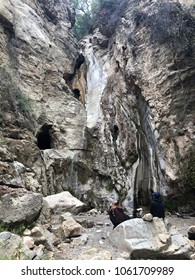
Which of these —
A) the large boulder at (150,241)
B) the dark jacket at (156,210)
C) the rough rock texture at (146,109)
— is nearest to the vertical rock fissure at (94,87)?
the rough rock texture at (146,109)

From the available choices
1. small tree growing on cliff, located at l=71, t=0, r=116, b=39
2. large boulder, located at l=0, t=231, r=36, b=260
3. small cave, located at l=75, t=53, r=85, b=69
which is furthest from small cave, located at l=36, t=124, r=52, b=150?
small tree growing on cliff, located at l=71, t=0, r=116, b=39

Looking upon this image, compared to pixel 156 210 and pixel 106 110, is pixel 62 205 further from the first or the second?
pixel 106 110

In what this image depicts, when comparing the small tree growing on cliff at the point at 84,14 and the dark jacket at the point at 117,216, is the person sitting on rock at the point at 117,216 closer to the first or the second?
the dark jacket at the point at 117,216

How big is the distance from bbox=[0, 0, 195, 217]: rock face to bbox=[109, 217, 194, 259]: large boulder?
3.85 metres

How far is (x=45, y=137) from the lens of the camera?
17250 millimetres

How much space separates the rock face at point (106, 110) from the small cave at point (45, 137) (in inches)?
2.5

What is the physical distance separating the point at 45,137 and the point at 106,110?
4078 millimetres

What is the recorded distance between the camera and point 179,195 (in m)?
12.4

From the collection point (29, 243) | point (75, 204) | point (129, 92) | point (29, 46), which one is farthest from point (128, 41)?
point (29, 243)

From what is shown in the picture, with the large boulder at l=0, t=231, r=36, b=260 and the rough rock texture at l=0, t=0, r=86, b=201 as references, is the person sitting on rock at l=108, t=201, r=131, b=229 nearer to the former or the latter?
the rough rock texture at l=0, t=0, r=86, b=201

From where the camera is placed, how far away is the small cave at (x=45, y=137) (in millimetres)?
16642

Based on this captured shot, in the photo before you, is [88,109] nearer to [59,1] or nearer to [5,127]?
[5,127]

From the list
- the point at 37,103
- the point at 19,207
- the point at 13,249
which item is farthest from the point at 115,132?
the point at 13,249

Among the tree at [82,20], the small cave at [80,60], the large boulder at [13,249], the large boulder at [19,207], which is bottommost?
the large boulder at [13,249]
